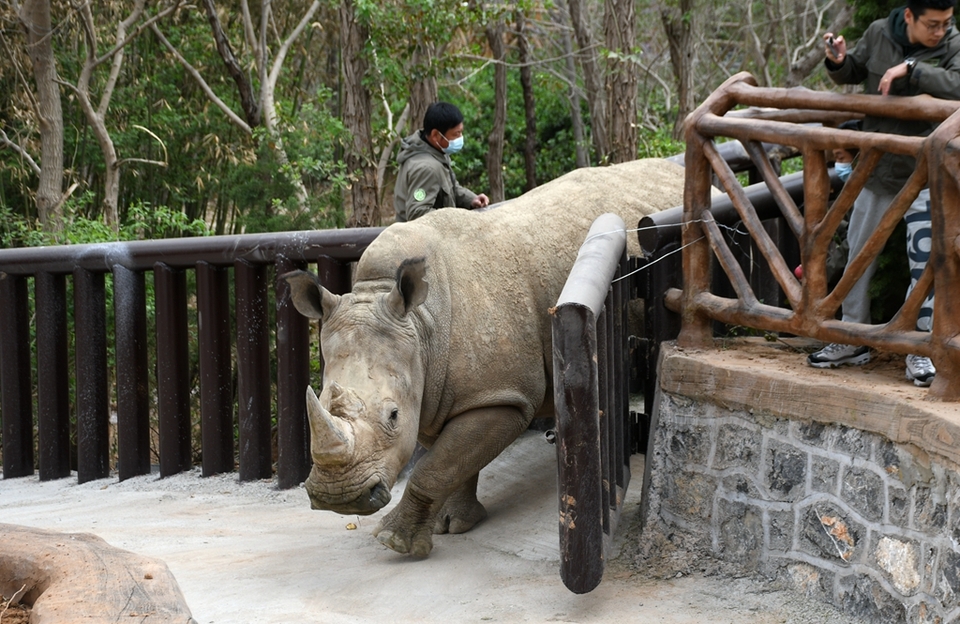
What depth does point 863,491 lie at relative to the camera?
416 centimetres

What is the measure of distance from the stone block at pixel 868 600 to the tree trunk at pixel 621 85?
7.90 meters

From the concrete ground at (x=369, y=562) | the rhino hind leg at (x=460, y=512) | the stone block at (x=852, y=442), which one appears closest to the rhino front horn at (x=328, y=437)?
the concrete ground at (x=369, y=562)

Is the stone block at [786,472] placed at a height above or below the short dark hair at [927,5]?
below

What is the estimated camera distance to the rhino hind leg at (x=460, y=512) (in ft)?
18.7

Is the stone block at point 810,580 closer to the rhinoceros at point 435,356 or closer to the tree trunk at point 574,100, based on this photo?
the rhinoceros at point 435,356

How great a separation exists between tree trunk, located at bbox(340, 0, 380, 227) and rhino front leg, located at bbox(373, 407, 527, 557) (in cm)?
681

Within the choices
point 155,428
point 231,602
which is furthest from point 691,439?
point 155,428

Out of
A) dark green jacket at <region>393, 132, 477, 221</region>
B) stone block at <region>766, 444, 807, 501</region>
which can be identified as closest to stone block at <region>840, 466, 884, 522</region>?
stone block at <region>766, 444, 807, 501</region>

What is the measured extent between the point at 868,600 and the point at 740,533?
76cm

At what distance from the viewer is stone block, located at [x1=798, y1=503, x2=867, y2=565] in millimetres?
4211

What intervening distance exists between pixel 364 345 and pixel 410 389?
29 cm

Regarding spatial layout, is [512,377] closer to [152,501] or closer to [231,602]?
[231,602]

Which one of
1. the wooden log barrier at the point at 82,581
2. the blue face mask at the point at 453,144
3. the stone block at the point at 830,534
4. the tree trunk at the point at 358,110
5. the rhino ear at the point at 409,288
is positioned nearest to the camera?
the wooden log barrier at the point at 82,581

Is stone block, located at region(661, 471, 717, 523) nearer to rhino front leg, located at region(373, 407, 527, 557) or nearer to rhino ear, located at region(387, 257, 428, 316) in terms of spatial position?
rhino front leg, located at region(373, 407, 527, 557)
